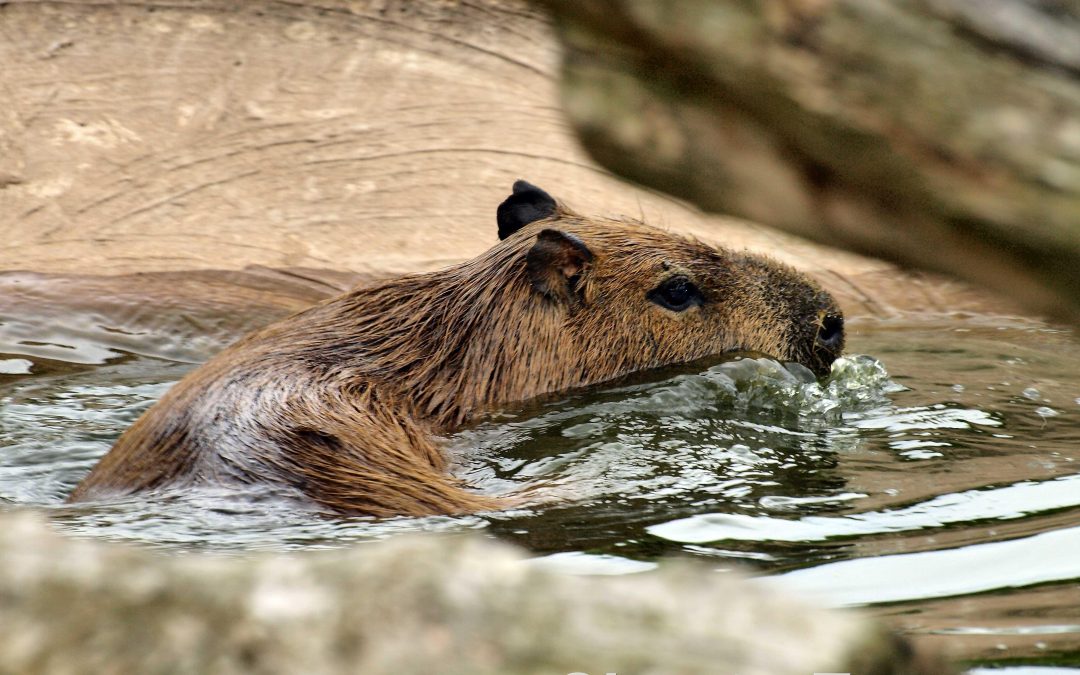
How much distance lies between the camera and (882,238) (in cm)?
174

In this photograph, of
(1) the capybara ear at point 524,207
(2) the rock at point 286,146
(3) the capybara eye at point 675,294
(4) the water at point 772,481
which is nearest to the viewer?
(4) the water at point 772,481

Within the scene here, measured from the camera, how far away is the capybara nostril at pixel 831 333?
16.1 feet

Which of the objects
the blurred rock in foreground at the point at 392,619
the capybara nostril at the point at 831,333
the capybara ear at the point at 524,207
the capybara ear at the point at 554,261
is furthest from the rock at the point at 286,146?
the blurred rock in foreground at the point at 392,619

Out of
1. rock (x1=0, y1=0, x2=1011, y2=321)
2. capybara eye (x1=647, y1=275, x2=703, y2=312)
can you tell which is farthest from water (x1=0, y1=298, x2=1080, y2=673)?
rock (x1=0, y1=0, x2=1011, y2=321)

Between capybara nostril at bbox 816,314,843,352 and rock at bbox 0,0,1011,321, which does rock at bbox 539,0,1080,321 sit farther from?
rock at bbox 0,0,1011,321

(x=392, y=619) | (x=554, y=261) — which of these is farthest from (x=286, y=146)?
(x=392, y=619)

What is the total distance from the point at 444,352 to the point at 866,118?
283 cm

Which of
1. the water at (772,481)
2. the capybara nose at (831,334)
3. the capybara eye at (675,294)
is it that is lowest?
the water at (772,481)

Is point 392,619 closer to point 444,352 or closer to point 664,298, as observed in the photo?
point 444,352

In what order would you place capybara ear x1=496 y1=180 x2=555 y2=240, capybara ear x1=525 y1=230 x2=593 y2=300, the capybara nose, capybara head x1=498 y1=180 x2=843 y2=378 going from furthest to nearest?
1. capybara ear x1=496 y1=180 x2=555 y2=240
2. the capybara nose
3. capybara head x1=498 y1=180 x2=843 y2=378
4. capybara ear x1=525 y1=230 x2=593 y2=300

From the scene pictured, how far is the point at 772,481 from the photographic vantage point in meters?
3.54

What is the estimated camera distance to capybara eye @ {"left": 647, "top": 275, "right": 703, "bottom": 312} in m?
4.78

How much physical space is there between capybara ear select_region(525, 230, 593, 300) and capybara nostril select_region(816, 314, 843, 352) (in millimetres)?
961

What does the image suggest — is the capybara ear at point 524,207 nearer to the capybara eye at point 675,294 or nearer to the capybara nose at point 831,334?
the capybara eye at point 675,294
